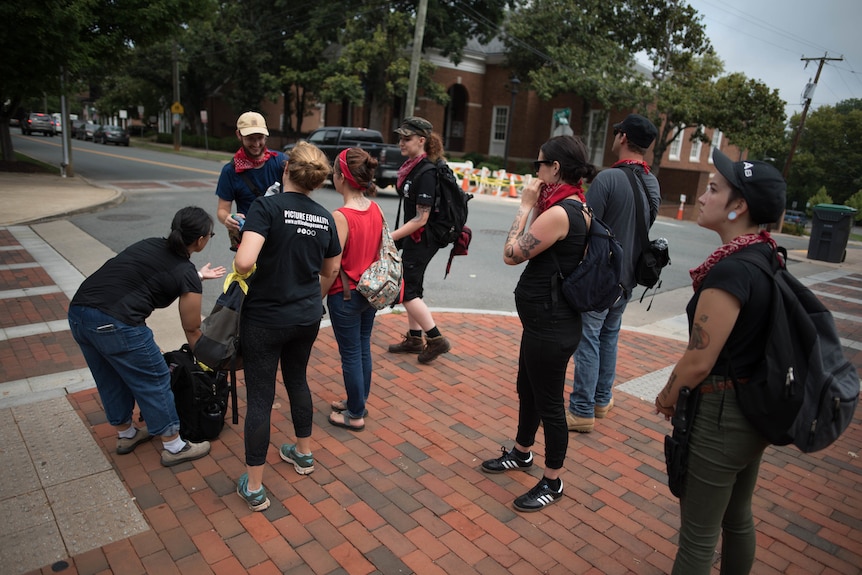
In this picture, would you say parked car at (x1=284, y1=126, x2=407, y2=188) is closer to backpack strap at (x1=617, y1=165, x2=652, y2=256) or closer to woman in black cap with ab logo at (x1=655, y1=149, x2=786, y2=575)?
backpack strap at (x1=617, y1=165, x2=652, y2=256)

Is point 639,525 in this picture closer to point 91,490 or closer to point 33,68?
point 91,490

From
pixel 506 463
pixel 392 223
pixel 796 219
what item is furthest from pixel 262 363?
pixel 796 219

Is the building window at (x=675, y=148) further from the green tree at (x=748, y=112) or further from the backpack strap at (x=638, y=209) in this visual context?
the backpack strap at (x=638, y=209)

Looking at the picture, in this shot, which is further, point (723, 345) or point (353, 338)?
point (353, 338)

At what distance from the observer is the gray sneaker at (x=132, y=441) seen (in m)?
3.51

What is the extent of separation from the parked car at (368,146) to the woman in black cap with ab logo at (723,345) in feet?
47.6

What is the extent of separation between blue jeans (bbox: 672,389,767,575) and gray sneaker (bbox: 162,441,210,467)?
2.59 m

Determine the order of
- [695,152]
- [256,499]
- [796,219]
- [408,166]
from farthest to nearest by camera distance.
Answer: [796,219]
[695,152]
[408,166]
[256,499]

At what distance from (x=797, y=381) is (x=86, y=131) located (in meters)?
48.0

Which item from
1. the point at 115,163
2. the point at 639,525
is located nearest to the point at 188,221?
the point at 639,525

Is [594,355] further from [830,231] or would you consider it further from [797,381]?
[830,231]

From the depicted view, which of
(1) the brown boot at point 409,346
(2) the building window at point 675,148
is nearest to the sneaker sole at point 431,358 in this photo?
(1) the brown boot at point 409,346

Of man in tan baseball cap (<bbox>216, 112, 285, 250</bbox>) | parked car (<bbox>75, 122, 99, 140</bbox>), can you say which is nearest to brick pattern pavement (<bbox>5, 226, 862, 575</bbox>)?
man in tan baseball cap (<bbox>216, 112, 285, 250</bbox>)

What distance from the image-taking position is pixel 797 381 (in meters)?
2.00
